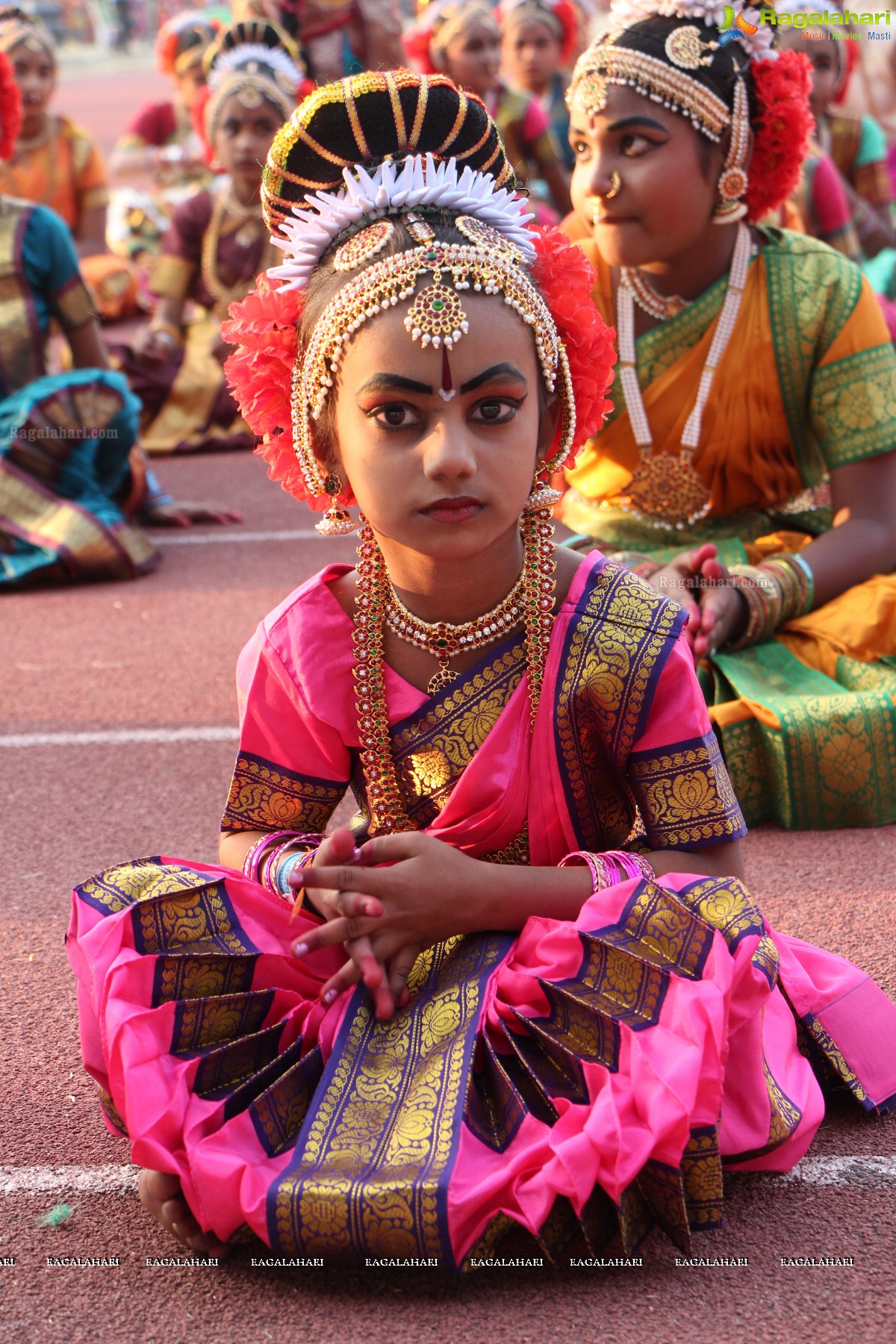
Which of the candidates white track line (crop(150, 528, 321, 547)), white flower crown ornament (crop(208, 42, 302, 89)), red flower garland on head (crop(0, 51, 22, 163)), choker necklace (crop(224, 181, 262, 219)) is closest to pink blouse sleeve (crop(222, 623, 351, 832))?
white track line (crop(150, 528, 321, 547))

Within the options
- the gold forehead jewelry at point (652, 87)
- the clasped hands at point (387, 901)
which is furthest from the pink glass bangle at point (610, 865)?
the gold forehead jewelry at point (652, 87)

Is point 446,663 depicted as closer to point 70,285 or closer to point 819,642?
point 819,642

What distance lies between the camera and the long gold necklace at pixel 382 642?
8.04 feet

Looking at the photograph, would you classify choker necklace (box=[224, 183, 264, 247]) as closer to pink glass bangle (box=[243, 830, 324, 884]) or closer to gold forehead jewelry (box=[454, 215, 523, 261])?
gold forehead jewelry (box=[454, 215, 523, 261])

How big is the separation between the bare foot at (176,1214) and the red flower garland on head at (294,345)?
1.07m

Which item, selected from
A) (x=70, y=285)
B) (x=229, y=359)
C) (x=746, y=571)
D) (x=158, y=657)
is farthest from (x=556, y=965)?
(x=70, y=285)

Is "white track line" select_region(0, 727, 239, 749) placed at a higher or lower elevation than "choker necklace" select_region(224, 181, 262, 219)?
lower

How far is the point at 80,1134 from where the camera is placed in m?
Answer: 2.50

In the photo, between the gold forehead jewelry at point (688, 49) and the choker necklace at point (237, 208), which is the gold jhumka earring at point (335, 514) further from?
the choker necklace at point (237, 208)

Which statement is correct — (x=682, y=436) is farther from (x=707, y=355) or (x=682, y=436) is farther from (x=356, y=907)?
(x=356, y=907)

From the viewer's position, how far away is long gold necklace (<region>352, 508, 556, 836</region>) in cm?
245

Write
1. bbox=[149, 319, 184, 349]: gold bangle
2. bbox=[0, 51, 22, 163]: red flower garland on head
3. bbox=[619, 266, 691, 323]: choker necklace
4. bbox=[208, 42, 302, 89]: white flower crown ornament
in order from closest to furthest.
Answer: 1. bbox=[619, 266, 691, 323]: choker necklace
2. bbox=[0, 51, 22, 163]: red flower garland on head
3. bbox=[208, 42, 302, 89]: white flower crown ornament
4. bbox=[149, 319, 184, 349]: gold bangle

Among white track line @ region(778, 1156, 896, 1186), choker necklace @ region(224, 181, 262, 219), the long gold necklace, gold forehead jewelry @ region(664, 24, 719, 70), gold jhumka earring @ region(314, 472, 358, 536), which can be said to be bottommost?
white track line @ region(778, 1156, 896, 1186)

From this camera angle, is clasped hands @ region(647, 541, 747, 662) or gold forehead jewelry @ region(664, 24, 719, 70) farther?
gold forehead jewelry @ region(664, 24, 719, 70)
